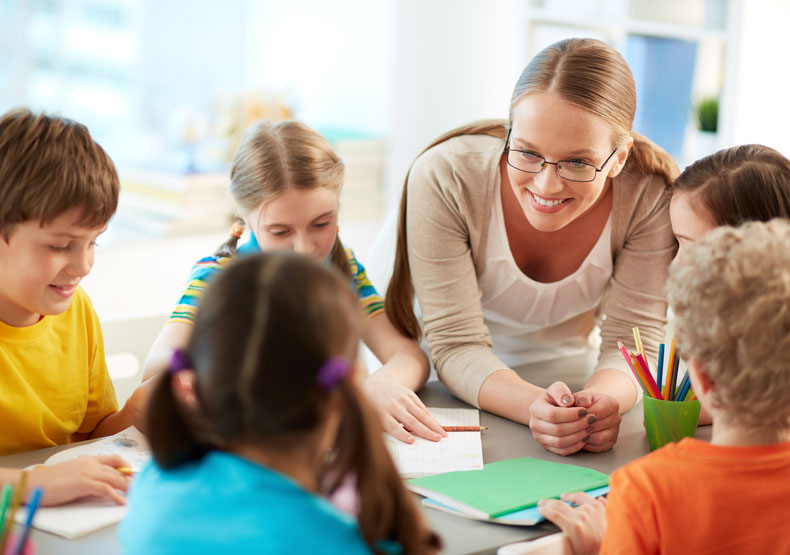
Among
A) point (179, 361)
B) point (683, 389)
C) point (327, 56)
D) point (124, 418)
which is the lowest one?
point (124, 418)

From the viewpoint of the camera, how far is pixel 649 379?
1240 mm

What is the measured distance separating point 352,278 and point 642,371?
61 centimetres

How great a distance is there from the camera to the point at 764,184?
1.28m

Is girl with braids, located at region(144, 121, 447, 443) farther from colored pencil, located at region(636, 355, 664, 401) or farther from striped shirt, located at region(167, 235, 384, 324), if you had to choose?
colored pencil, located at region(636, 355, 664, 401)

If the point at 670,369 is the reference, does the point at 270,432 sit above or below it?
above

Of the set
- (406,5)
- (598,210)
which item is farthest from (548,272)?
(406,5)

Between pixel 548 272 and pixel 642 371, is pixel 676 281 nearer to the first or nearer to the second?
pixel 642 371

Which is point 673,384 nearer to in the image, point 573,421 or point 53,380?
point 573,421

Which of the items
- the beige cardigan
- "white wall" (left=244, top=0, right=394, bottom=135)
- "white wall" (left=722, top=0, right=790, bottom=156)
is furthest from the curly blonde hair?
"white wall" (left=244, top=0, right=394, bottom=135)

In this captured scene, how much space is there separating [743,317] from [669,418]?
385mm

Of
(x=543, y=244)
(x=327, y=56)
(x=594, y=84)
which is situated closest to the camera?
(x=594, y=84)

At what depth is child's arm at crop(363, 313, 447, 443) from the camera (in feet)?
4.28

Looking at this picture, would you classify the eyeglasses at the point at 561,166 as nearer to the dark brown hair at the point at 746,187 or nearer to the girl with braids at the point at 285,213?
the dark brown hair at the point at 746,187

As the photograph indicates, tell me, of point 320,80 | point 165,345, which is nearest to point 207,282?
point 165,345
